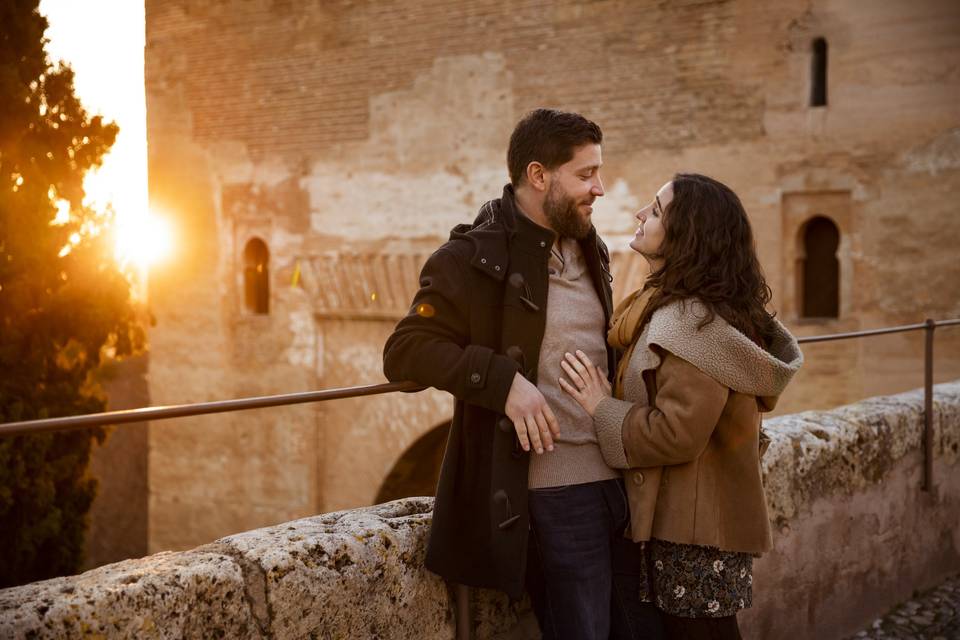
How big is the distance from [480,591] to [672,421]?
74 cm

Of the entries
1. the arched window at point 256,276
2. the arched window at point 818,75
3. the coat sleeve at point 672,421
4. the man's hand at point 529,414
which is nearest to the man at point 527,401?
the man's hand at point 529,414

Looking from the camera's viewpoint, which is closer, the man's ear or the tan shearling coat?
the tan shearling coat

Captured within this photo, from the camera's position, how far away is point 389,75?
485 inches

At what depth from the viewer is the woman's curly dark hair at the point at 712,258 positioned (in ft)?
7.34

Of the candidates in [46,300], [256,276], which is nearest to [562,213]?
[46,300]

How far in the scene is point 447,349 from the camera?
220cm

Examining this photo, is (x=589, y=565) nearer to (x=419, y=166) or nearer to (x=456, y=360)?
(x=456, y=360)

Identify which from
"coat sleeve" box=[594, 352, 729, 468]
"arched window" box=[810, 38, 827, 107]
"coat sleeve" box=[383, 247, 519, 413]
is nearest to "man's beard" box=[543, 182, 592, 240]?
"coat sleeve" box=[383, 247, 519, 413]

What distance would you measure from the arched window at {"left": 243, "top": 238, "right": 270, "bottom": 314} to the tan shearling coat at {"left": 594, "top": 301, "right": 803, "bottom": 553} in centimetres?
1174

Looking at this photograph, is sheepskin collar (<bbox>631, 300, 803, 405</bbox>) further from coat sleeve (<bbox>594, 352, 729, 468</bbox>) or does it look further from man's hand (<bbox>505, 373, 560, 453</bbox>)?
man's hand (<bbox>505, 373, 560, 453</bbox>)

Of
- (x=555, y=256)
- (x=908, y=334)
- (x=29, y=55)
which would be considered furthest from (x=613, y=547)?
(x=29, y=55)

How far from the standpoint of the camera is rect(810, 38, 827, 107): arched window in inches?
404

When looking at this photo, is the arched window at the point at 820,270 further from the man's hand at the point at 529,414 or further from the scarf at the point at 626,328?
the man's hand at the point at 529,414

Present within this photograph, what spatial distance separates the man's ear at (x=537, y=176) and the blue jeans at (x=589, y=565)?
682 millimetres
